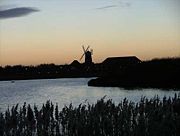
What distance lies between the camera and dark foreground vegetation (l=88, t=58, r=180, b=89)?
2598 inches

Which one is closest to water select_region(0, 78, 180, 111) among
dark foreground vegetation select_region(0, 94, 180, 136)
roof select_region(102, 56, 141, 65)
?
dark foreground vegetation select_region(0, 94, 180, 136)

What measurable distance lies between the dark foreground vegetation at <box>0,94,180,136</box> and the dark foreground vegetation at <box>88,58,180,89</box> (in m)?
47.5

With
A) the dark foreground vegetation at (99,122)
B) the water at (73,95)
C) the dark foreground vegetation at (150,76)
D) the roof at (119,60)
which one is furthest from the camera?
the roof at (119,60)

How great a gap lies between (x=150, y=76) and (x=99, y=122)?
2340 inches

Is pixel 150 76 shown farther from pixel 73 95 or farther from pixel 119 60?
pixel 119 60

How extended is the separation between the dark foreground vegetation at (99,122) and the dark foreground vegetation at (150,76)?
47469 millimetres

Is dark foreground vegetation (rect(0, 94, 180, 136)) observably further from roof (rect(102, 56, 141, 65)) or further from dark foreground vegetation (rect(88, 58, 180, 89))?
roof (rect(102, 56, 141, 65))

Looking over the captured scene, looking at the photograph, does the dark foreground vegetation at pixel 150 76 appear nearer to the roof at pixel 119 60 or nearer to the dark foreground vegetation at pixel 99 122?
the dark foreground vegetation at pixel 99 122

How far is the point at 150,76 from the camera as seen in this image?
7300 centimetres

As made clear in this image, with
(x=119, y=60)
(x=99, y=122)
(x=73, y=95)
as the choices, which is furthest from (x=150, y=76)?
(x=119, y=60)

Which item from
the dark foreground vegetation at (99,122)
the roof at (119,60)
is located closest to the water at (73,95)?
the dark foreground vegetation at (99,122)

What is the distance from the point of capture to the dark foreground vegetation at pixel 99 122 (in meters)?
13.7

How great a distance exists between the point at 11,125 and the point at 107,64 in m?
144

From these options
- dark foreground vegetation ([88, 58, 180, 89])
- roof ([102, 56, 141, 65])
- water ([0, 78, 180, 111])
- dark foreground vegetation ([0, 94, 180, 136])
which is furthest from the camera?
roof ([102, 56, 141, 65])
